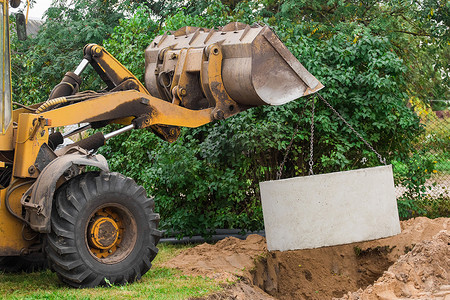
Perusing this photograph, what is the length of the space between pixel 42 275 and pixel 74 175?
5.06 feet

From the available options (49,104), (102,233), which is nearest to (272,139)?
(102,233)

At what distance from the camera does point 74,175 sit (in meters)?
6.12

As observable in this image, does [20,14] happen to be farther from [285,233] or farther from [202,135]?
[202,135]

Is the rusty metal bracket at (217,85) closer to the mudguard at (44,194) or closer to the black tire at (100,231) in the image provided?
the black tire at (100,231)

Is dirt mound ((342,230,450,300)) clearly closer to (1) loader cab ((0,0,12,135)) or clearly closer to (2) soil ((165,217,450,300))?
(2) soil ((165,217,450,300))

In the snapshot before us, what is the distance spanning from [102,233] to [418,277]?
11.1 feet

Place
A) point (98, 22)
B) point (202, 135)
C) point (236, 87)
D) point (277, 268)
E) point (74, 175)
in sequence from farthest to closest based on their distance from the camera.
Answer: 1. point (98, 22)
2. point (202, 135)
3. point (277, 268)
4. point (236, 87)
5. point (74, 175)

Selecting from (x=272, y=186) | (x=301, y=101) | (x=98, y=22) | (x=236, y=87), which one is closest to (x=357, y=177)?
(x=272, y=186)

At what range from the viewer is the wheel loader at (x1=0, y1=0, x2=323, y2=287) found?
5.82m

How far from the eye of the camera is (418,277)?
259 inches

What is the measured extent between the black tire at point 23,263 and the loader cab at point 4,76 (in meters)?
2.00

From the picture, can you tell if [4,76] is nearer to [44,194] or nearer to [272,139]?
[44,194]

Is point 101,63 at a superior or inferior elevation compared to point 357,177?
superior

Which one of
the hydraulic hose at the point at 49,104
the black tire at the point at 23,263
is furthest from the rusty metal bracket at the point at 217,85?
the black tire at the point at 23,263
